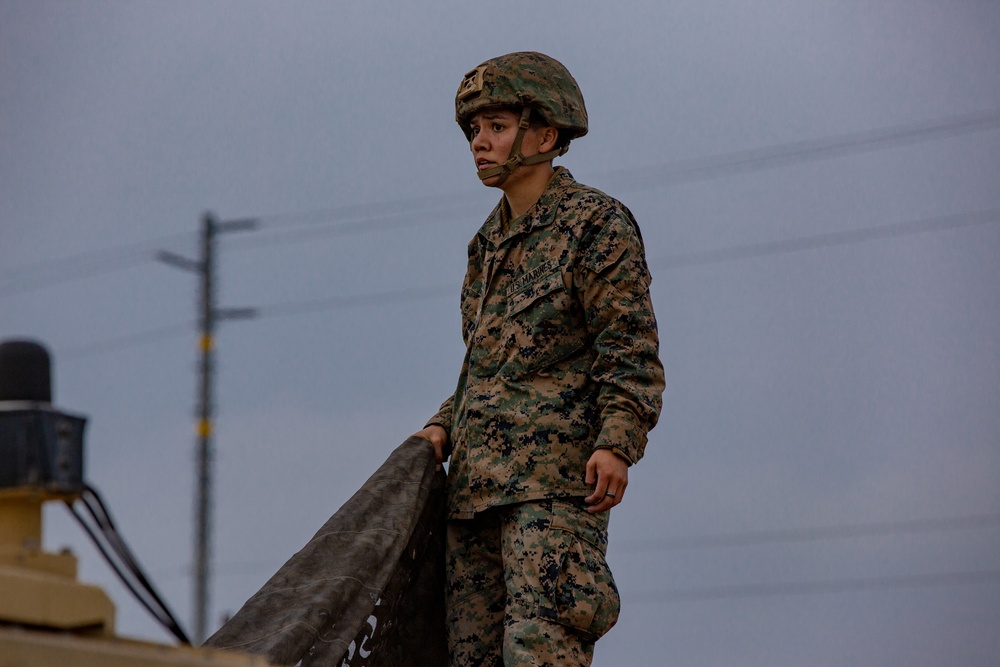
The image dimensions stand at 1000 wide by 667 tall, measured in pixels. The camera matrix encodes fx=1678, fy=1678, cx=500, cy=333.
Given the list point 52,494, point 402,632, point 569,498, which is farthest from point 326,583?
point 52,494

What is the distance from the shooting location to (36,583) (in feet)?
8.32

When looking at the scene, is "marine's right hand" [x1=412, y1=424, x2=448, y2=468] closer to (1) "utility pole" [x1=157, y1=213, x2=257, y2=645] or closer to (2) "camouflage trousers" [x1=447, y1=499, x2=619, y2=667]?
(2) "camouflage trousers" [x1=447, y1=499, x2=619, y2=667]

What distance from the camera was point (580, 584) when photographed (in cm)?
471

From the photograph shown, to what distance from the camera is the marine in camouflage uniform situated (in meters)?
4.75

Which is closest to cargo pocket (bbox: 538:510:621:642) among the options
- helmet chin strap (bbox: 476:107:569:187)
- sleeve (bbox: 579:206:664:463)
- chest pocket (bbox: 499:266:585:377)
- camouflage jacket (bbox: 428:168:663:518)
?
camouflage jacket (bbox: 428:168:663:518)

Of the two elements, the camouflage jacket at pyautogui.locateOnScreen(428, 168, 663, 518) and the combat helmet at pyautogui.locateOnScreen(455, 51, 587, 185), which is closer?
the camouflage jacket at pyautogui.locateOnScreen(428, 168, 663, 518)

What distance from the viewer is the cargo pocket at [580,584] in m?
4.68

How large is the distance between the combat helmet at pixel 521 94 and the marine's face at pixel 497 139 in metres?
0.02

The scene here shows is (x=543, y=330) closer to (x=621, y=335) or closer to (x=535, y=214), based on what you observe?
(x=621, y=335)

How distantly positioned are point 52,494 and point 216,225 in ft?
78.1

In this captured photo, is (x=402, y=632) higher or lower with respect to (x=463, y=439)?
lower

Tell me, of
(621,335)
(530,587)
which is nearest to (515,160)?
(621,335)

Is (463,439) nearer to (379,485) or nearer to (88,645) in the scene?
(379,485)

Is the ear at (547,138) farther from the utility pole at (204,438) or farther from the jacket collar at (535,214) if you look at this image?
the utility pole at (204,438)
